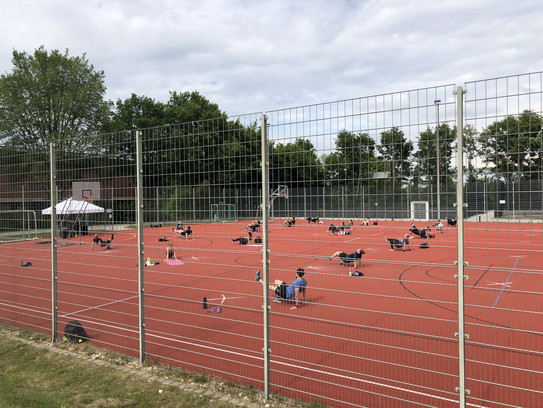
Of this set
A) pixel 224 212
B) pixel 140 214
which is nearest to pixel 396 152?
pixel 224 212

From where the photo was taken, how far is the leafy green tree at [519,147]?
9.99 ft

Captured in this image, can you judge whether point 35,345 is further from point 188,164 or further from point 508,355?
point 508,355

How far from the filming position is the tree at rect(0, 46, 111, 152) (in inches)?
1363

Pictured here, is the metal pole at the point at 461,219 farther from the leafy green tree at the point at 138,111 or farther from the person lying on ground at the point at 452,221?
the leafy green tree at the point at 138,111

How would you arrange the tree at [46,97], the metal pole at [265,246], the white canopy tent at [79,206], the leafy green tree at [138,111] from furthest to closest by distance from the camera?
the leafy green tree at [138,111], the tree at [46,97], the white canopy tent at [79,206], the metal pole at [265,246]

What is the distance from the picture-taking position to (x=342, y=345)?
6152 mm

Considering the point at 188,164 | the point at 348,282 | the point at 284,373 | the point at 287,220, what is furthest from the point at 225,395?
the point at 348,282

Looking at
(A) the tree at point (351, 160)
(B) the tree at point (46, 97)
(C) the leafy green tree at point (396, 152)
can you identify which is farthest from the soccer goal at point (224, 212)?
(B) the tree at point (46, 97)

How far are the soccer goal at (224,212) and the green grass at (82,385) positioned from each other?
2048 mm

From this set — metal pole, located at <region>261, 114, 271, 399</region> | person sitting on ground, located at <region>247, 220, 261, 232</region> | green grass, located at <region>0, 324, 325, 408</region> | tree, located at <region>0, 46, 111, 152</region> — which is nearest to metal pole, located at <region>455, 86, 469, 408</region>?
green grass, located at <region>0, 324, 325, 408</region>

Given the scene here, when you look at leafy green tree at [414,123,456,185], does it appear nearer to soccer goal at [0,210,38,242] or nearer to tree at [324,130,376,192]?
tree at [324,130,376,192]

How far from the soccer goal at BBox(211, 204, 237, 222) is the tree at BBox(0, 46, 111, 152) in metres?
35.1

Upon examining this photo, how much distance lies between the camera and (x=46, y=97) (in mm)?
35688

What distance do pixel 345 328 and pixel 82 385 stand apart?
4457 mm
